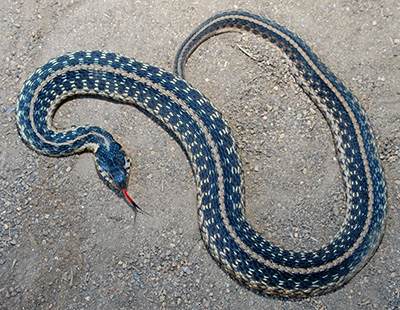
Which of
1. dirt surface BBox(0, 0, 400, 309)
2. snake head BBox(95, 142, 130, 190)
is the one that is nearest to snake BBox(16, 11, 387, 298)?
snake head BBox(95, 142, 130, 190)

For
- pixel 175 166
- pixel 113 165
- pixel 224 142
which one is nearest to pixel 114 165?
pixel 113 165

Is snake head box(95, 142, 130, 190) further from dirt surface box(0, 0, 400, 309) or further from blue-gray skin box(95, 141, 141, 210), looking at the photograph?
dirt surface box(0, 0, 400, 309)

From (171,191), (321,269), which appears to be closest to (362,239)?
(321,269)

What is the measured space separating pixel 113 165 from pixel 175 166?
3.93ft

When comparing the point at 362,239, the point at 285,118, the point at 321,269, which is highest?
the point at 285,118

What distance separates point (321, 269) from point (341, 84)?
347 cm

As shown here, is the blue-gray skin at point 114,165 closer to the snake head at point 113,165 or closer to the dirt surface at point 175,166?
the snake head at point 113,165

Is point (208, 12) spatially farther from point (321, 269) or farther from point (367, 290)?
point (367, 290)

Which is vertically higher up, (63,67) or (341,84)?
(341,84)

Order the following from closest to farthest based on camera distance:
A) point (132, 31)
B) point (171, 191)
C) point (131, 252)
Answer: point (131, 252) → point (171, 191) → point (132, 31)

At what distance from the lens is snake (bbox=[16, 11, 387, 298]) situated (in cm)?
551

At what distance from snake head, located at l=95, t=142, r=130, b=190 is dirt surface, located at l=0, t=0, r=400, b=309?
34 centimetres

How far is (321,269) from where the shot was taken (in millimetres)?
5387

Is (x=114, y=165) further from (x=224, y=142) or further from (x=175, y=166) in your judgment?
(x=224, y=142)
